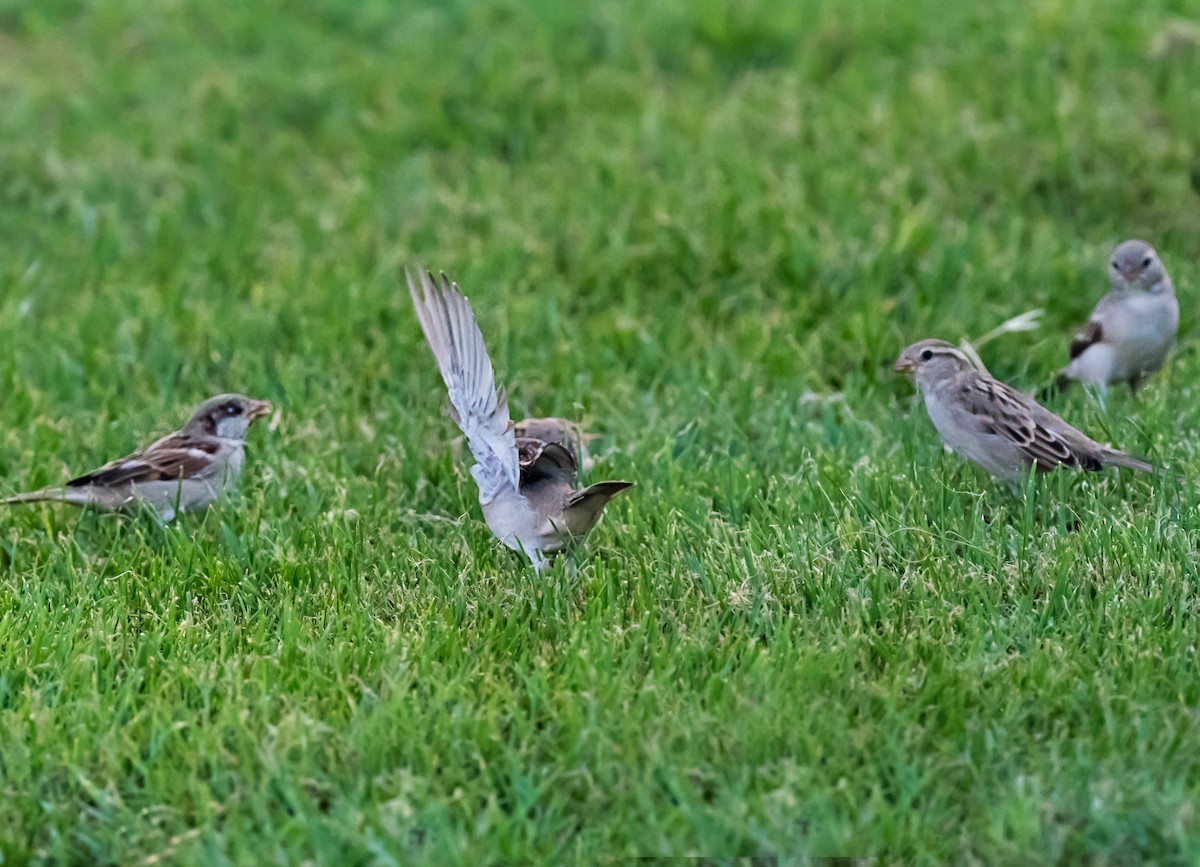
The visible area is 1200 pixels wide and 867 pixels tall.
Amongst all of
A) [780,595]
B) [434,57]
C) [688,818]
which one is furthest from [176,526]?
[434,57]

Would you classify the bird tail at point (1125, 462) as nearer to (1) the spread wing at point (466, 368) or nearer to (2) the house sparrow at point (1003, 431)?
(2) the house sparrow at point (1003, 431)

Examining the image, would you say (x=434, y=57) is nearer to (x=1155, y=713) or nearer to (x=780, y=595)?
(x=780, y=595)

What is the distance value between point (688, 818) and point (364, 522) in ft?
7.80

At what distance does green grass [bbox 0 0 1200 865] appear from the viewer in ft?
14.5

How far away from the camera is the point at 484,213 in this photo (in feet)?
30.5

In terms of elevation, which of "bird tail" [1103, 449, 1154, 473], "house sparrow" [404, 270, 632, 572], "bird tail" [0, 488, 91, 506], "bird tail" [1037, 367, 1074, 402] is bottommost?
"bird tail" [1037, 367, 1074, 402]

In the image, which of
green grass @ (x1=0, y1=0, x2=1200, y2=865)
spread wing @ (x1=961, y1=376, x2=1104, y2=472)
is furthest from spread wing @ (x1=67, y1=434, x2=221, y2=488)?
spread wing @ (x1=961, y1=376, x2=1104, y2=472)

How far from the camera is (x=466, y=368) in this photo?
213 inches

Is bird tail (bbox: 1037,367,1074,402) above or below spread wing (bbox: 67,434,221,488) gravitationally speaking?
below

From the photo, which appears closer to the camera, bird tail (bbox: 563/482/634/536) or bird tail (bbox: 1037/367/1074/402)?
bird tail (bbox: 563/482/634/536)

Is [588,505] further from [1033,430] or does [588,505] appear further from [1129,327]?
[1129,327]

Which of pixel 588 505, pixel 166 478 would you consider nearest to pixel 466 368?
pixel 588 505

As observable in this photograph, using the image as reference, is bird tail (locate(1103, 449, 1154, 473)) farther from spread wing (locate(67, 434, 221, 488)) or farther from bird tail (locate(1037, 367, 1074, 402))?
spread wing (locate(67, 434, 221, 488))

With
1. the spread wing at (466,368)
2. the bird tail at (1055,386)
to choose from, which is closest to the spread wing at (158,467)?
the spread wing at (466,368)
